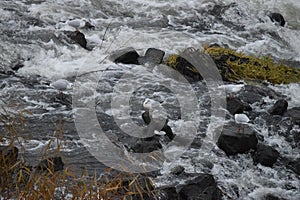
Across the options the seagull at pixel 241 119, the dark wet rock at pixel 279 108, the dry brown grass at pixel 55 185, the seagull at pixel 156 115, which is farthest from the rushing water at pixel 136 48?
the dry brown grass at pixel 55 185

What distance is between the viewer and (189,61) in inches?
232

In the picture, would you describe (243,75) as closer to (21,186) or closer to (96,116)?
(96,116)

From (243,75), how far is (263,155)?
76.4 inches

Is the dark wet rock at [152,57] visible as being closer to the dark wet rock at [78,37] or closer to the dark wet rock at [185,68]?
the dark wet rock at [185,68]

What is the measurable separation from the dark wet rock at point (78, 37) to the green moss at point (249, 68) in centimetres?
158

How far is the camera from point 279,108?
16.6 feet

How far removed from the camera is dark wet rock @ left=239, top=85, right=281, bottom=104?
540 cm

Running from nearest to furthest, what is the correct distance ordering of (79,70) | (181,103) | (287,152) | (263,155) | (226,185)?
(226,185)
(263,155)
(287,152)
(181,103)
(79,70)

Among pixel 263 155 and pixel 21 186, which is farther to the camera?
pixel 263 155

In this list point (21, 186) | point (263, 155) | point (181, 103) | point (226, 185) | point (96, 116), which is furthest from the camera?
point (181, 103)

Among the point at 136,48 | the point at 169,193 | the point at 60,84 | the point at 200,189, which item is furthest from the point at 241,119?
the point at 136,48

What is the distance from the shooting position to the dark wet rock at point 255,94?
5.40 m

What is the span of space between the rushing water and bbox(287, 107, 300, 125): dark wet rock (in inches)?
11.7

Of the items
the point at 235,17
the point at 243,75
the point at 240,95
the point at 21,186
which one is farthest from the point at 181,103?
Result: the point at 235,17
